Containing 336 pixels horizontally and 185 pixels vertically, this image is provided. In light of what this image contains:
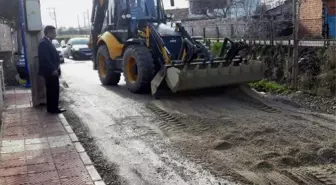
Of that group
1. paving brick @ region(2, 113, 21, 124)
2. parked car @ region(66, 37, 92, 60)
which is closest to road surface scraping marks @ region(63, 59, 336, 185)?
paving brick @ region(2, 113, 21, 124)

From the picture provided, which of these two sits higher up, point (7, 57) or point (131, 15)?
point (131, 15)

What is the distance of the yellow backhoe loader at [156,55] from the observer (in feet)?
31.8

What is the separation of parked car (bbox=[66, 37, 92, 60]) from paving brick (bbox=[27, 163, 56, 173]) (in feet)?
67.4

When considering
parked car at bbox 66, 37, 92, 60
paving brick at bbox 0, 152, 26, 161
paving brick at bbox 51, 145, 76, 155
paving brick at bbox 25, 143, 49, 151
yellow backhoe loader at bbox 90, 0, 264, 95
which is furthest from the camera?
parked car at bbox 66, 37, 92, 60

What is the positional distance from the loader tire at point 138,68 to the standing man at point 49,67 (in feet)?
7.45

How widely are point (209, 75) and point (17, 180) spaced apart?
5408mm

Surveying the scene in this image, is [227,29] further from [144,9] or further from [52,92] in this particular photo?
[52,92]

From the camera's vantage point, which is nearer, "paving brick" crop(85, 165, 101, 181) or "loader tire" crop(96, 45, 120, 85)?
"paving brick" crop(85, 165, 101, 181)

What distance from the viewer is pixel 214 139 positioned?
6.53 metres

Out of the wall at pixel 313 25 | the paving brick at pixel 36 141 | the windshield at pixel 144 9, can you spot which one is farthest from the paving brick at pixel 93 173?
the wall at pixel 313 25

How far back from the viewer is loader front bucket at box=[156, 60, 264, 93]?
9359mm

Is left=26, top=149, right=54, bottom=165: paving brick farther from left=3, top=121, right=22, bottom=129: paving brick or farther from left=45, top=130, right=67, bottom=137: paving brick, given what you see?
left=3, top=121, right=22, bottom=129: paving brick

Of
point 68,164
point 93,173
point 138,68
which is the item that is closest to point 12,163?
point 68,164

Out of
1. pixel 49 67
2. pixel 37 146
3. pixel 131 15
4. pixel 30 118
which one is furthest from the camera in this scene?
pixel 131 15
